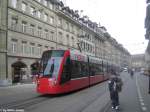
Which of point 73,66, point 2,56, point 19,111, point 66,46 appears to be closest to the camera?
point 19,111

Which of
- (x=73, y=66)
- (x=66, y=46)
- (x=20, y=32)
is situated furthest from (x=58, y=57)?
(x=66, y=46)

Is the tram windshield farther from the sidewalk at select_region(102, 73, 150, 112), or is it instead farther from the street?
the sidewalk at select_region(102, 73, 150, 112)

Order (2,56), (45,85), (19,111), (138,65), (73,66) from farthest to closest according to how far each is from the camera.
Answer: (138,65)
(2,56)
(73,66)
(45,85)
(19,111)

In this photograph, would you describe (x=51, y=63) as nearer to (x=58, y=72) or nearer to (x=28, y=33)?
(x=58, y=72)

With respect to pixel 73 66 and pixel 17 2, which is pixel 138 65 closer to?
pixel 17 2

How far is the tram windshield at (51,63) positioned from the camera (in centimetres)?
1719

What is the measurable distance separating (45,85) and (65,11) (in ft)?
132

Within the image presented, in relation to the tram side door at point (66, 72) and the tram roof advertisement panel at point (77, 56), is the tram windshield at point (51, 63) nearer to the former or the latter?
the tram side door at point (66, 72)

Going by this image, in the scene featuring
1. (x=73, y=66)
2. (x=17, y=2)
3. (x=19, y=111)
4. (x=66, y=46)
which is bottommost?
(x=19, y=111)

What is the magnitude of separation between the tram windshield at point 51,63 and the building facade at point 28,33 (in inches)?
607

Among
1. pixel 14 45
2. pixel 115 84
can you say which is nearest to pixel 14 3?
pixel 14 45

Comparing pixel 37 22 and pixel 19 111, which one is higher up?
pixel 37 22

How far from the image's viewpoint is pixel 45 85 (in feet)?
55.8

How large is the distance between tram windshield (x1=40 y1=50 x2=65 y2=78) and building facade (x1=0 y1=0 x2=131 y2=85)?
15414 millimetres
